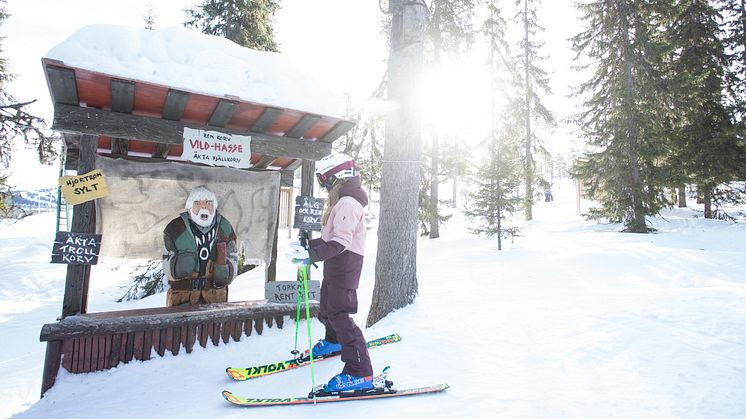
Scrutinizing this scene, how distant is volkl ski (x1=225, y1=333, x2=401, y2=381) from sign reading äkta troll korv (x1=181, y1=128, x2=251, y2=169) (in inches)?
104

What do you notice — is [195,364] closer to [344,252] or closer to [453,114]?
[344,252]

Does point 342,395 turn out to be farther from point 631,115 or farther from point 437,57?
point 631,115

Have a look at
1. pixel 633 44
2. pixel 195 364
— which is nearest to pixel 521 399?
pixel 195 364

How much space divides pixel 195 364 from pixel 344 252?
225 cm

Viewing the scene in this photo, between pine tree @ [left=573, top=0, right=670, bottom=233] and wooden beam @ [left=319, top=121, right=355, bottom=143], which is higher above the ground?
pine tree @ [left=573, top=0, right=670, bottom=233]

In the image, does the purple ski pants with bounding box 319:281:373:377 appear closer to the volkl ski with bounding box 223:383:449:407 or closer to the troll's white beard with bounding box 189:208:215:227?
the volkl ski with bounding box 223:383:449:407

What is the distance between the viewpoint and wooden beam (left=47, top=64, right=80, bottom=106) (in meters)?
3.53

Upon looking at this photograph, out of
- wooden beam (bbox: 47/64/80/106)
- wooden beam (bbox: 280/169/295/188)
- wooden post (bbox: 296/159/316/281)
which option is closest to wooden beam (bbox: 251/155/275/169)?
wooden beam (bbox: 280/169/295/188)

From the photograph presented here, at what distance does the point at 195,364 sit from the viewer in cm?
418

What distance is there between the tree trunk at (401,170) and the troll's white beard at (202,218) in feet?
7.70

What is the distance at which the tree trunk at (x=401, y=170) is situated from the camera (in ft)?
17.9

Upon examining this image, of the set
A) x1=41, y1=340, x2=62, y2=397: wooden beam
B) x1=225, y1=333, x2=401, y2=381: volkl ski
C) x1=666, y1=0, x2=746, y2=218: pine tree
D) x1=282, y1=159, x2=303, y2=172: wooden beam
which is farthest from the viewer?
x1=666, y1=0, x2=746, y2=218: pine tree

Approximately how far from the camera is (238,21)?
13.4 m

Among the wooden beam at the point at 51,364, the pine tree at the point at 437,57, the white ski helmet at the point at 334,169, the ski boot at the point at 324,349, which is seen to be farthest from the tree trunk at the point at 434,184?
the wooden beam at the point at 51,364
